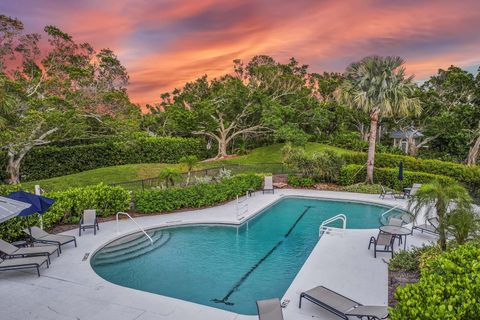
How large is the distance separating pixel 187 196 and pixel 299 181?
8.99m

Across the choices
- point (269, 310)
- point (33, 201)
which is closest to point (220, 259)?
point (269, 310)

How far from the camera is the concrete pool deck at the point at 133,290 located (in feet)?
21.5

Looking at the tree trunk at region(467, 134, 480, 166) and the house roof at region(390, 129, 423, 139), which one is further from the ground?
the house roof at region(390, 129, 423, 139)

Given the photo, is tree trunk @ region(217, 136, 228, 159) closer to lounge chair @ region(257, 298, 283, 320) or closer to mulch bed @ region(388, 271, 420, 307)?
mulch bed @ region(388, 271, 420, 307)

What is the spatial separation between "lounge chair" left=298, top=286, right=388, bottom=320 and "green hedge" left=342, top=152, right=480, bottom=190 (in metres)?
16.5

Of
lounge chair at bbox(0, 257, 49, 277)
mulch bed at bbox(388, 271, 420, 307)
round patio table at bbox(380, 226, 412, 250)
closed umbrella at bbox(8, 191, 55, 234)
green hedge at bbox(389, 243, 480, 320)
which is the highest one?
closed umbrella at bbox(8, 191, 55, 234)

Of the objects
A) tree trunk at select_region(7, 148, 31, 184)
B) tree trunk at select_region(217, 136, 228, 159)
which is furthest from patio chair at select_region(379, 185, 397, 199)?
tree trunk at select_region(7, 148, 31, 184)

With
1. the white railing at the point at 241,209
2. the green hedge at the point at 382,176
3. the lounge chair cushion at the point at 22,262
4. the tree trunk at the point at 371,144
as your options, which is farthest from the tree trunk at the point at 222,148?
the lounge chair cushion at the point at 22,262

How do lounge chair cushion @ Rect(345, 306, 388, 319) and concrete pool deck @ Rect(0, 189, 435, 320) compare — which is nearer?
lounge chair cushion @ Rect(345, 306, 388, 319)

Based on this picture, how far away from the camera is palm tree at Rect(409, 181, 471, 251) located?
775 centimetres

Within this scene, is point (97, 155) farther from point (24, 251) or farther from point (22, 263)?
point (22, 263)

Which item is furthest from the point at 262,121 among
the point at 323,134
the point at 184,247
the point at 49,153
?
the point at 184,247

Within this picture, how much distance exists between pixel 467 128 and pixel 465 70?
18.8ft

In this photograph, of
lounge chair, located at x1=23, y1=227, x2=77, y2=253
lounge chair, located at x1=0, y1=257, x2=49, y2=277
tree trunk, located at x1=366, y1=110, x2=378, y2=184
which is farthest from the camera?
tree trunk, located at x1=366, y1=110, x2=378, y2=184
